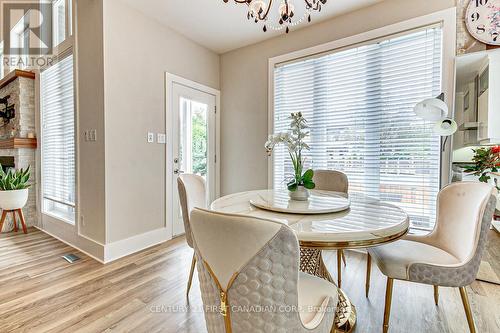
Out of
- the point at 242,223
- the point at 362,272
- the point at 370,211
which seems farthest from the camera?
the point at 362,272

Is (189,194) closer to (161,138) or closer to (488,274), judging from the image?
(161,138)

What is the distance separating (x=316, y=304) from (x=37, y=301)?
2.01 metres

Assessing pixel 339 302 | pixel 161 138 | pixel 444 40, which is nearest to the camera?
pixel 339 302

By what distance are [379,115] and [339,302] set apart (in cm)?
191

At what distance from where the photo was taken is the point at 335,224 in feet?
3.53

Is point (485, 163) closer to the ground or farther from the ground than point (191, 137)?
closer to the ground

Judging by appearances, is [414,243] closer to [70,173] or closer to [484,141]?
[484,141]

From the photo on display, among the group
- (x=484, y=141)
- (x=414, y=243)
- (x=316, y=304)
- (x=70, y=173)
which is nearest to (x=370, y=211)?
(x=414, y=243)

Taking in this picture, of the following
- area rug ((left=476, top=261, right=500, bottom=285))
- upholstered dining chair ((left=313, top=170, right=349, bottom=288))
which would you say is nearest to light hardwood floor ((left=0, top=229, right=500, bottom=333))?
area rug ((left=476, top=261, right=500, bottom=285))

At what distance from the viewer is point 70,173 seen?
293 cm

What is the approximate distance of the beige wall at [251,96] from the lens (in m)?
2.78

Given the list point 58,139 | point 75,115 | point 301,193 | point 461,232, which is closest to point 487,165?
point 461,232

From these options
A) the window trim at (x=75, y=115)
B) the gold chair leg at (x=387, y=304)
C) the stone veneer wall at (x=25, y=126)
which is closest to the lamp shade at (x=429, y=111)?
the gold chair leg at (x=387, y=304)

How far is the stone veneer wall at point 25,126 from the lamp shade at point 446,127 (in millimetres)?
5047
